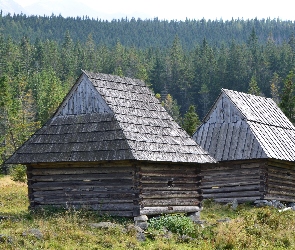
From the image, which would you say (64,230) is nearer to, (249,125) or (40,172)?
(40,172)

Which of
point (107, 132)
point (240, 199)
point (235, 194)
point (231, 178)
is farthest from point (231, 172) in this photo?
point (107, 132)

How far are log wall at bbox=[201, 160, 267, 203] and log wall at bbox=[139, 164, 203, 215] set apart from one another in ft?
19.3

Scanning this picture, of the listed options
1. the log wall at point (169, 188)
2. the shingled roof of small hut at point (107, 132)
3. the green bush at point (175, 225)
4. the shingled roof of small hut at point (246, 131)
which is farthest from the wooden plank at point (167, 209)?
the shingled roof of small hut at point (246, 131)

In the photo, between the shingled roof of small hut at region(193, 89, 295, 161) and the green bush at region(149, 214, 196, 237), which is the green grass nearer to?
the green bush at region(149, 214, 196, 237)

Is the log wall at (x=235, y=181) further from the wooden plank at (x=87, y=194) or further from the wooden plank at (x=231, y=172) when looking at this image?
the wooden plank at (x=87, y=194)

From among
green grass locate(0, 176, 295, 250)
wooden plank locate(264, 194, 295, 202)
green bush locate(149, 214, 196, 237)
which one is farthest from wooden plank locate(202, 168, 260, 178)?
green bush locate(149, 214, 196, 237)

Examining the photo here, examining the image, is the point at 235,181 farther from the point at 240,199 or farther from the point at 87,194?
the point at 87,194

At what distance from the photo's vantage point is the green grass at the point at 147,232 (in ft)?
50.6

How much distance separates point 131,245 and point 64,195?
5094 millimetres

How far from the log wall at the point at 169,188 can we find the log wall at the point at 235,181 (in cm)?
589

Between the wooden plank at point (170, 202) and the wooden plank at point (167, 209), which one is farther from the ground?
the wooden plank at point (170, 202)

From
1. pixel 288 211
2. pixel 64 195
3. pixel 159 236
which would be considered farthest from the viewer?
pixel 288 211

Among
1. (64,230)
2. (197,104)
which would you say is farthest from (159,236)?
(197,104)

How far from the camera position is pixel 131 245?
16.0 meters
